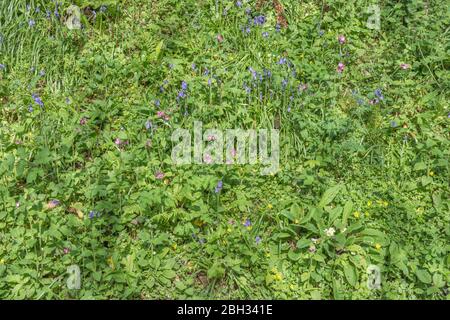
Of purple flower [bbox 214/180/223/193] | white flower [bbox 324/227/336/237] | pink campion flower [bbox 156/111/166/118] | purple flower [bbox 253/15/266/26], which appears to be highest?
purple flower [bbox 253/15/266/26]

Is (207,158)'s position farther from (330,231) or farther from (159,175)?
(330,231)

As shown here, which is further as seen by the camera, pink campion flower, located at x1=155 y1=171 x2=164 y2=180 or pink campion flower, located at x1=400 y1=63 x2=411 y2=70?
pink campion flower, located at x1=400 y1=63 x2=411 y2=70

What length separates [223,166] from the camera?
3.48 m

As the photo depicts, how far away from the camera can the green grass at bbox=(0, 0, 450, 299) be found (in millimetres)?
3092

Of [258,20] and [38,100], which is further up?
[258,20]

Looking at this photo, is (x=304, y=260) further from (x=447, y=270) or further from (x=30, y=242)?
(x=30, y=242)

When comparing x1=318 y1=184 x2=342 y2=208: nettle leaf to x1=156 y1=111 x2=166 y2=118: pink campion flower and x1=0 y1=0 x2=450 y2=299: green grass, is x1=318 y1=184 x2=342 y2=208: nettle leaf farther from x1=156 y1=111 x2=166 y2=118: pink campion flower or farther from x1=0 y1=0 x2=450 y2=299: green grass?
x1=156 y1=111 x2=166 y2=118: pink campion flower

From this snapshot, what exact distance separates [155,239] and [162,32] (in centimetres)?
214

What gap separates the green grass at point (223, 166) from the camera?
10.1 ft

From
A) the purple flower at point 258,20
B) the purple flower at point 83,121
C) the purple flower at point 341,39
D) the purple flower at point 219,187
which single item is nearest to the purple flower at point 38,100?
the purple flower at point 83,121

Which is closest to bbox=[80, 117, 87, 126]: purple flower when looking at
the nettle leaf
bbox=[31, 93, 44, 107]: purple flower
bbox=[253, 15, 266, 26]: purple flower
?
bbox=[31, 93, 44, 107]: purple flower

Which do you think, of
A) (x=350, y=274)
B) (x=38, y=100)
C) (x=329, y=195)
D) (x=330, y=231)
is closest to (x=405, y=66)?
(x=329, y=195)

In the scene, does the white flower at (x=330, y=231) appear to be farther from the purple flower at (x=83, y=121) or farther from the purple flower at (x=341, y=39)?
the purple flower at (x=83, y=121)

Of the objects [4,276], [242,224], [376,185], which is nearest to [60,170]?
[4,276]
